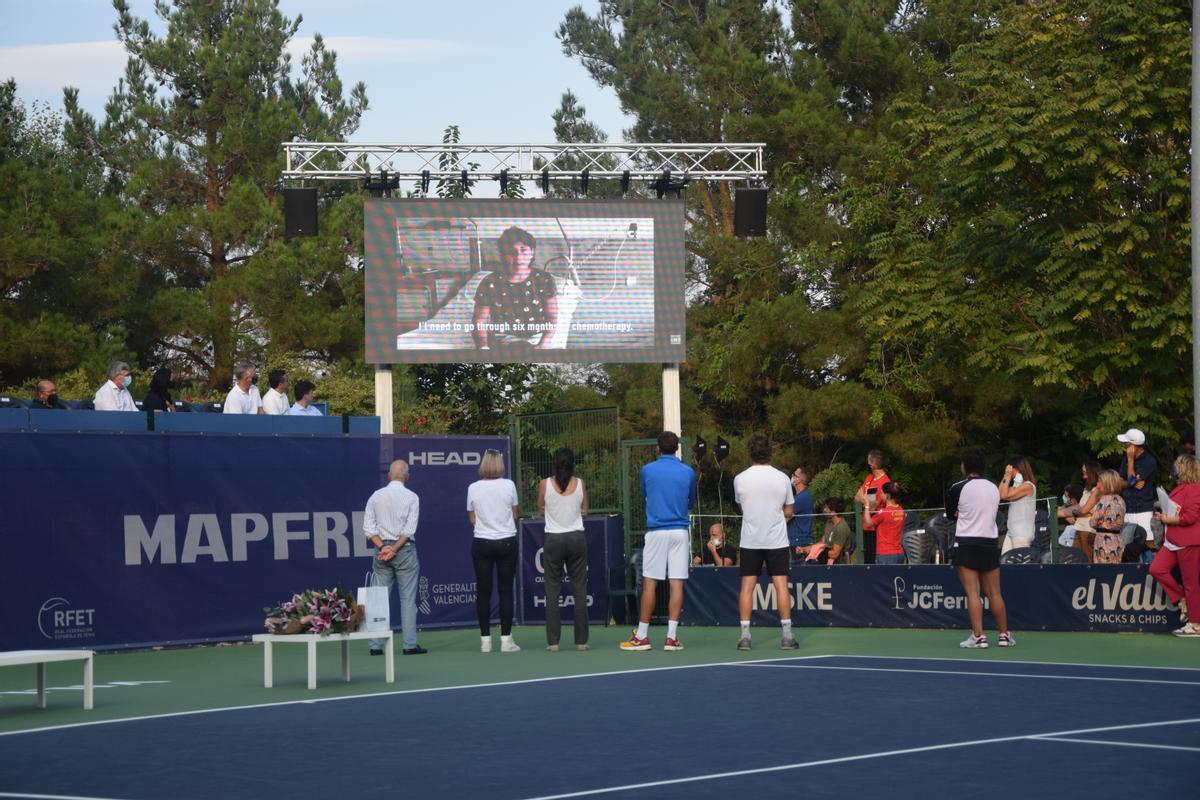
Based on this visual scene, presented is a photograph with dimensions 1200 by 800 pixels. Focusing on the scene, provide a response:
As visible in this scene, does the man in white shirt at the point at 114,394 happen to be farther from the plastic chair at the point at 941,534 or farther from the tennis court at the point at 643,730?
the plastic chair at the point at 941,534

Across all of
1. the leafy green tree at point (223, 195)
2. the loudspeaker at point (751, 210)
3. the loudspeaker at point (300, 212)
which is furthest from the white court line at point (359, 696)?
the leafy green tree at point (223, 195)

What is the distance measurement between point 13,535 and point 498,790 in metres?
9.10

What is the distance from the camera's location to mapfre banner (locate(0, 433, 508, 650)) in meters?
15.1

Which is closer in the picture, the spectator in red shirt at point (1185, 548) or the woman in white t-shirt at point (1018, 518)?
the spectator in red shirt at point (1185, 548)

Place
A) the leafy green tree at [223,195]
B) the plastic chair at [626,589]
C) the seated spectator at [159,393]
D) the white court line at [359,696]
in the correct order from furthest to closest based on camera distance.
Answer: the leafy green tree at [223,195] < the plastic chair at [626,589] < the seated spectator at [159,393] < the white court line at [359,696]

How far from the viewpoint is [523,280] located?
25078 millimetres

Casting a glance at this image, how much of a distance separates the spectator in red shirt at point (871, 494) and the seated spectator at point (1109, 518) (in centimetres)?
290

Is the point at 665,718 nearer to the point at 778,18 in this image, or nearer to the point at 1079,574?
the point at 1079,574

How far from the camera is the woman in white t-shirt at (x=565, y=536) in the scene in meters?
14.5

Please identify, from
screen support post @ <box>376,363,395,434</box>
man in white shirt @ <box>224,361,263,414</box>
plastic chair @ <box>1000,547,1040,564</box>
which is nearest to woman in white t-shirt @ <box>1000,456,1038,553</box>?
plastic chair @ <box>1000,547,1040,564</box>

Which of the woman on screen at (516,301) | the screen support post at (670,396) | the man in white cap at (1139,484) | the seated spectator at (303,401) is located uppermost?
the woman on screen at (516,301)

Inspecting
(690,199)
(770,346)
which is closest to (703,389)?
(770,346)

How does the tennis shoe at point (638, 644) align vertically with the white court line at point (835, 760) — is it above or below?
below

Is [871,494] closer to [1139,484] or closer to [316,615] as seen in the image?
[1139,484]
